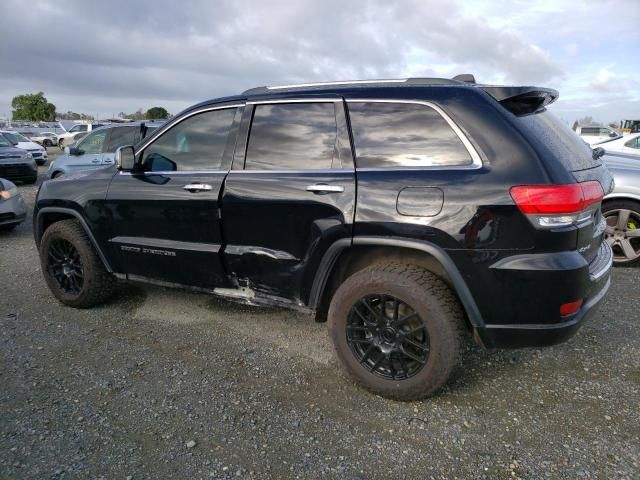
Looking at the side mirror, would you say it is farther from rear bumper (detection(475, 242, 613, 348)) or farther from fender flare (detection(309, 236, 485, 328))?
rear bumper (detection(475, 242, 613, 348))

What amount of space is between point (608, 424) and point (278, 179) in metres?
2.40

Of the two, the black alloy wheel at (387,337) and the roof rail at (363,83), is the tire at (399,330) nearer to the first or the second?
the black alloy wheel at (387,337)

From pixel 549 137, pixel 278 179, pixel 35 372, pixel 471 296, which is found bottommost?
pixel 35 372

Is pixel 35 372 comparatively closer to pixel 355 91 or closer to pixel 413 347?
pixel 413 347

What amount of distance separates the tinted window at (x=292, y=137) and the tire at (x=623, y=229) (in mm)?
3857

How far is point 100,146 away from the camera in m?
9.32

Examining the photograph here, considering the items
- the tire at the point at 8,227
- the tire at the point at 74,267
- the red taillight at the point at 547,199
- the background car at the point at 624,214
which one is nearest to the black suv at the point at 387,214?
the red taillight at the point at 547,199

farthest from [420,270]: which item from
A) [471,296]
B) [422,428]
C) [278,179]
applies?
[278,179]

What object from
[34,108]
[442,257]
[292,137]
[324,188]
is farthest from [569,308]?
[34,108]

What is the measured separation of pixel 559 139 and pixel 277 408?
7.48ft

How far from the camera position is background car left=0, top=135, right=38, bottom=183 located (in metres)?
12.3

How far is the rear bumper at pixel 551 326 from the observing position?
2439 mm

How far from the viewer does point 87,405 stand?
9.25ft

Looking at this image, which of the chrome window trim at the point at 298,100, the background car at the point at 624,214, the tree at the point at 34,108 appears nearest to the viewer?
the chrome window trim at the point at 298,100
